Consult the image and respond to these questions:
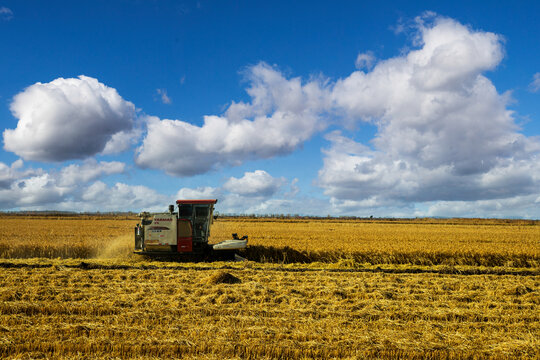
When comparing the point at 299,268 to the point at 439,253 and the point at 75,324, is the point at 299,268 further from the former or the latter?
the point at 75,324

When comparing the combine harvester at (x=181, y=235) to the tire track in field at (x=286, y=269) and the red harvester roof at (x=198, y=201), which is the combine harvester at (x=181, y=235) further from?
the tire track in field at (x=286, y=269)

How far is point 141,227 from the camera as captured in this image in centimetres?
1620

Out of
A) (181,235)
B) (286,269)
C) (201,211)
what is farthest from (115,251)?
(286,269)

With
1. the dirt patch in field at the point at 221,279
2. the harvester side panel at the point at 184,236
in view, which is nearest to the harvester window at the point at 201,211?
the harvester side panel at the point at 184,236

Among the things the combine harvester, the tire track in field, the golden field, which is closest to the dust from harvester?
the combine harvester

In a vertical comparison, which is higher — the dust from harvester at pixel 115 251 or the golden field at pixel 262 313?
the dust from harvester at pixel 115 251

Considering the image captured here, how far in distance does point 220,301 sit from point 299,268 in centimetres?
617

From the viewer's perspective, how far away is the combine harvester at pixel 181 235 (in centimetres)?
1575

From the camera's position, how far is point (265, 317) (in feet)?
24.5

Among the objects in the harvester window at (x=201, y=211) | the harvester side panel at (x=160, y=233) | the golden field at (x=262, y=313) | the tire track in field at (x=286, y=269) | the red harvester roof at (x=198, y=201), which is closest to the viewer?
the golden field at (x=262, y=313)

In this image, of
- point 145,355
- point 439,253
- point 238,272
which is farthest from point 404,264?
point 145,355

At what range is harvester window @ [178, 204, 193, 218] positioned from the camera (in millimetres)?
16484

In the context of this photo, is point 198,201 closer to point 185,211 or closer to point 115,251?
point 185,211

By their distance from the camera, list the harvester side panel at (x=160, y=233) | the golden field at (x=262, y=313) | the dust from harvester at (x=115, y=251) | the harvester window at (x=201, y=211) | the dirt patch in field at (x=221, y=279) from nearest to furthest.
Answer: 1. the golden field at (x=262, y=313)
2. the dirt patch in field at (x=221, y=279)
3. the harvester side panel at (x=160, y=233)
4. the harvester window at (x=201, y=211)
5. the dust from harvester at (x=115, y=251)
